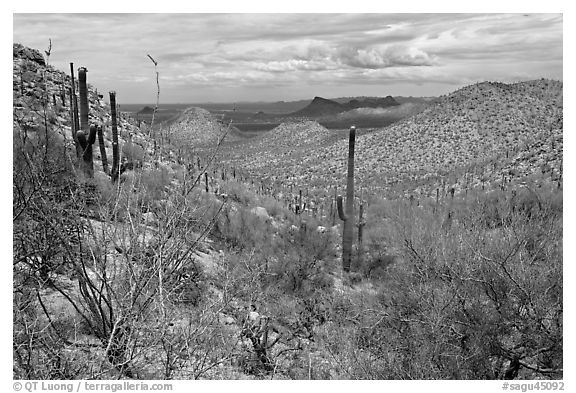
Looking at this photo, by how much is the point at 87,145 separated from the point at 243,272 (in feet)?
15.4

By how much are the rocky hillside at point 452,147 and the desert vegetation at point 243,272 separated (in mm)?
2734

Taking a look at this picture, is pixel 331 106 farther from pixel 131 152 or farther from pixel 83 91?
pixel 83 91

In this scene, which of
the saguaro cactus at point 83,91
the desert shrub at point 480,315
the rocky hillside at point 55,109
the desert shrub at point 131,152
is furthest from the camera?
the desert shrub at point 131,152

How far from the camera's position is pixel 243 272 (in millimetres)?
10875

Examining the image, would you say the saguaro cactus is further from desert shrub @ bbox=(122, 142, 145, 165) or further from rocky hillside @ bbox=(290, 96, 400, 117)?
rocky hillside @ bbox=(290, 96, 400, 117)

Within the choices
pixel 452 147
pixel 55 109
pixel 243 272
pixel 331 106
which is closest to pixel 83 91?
pixel 55 109

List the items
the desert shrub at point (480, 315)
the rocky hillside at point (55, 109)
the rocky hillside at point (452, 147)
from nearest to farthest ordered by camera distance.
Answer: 1. the desert shrub at point (480, 315)
2. the rocky hillside at point (55, 109)
3. the rocky hillside at point (452, 147)

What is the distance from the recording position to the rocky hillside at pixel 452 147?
84.1 feet

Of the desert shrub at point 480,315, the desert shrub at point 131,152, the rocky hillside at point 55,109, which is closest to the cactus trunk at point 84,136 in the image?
the rocky hillside at point 55,109

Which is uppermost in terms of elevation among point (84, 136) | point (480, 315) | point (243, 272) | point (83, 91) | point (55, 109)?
point (83, 91)

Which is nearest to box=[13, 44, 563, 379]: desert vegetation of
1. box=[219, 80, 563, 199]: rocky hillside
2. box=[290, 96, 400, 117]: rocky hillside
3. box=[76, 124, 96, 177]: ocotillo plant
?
box=[76, 124, 96, 177]: ocotillo plant

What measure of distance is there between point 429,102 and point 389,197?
92.9ft

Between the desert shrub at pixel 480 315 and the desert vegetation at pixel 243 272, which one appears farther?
the desert shrub at pixel 480 315

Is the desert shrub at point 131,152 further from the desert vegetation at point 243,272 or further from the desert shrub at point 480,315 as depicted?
the desert shrub at point 480,315
